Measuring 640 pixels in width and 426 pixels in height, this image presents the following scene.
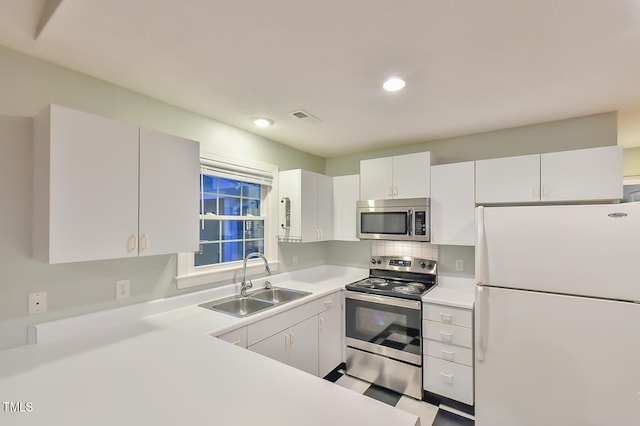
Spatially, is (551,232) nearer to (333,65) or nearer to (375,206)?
(375,206)

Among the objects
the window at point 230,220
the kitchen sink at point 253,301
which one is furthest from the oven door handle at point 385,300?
the window at point 230,220

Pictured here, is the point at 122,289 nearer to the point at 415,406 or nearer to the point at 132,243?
the point at 132,243

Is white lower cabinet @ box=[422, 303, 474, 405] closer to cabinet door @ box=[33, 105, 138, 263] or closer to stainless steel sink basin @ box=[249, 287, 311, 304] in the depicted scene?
stainless steel sink basin @ box=[249, 287, 311, 304]

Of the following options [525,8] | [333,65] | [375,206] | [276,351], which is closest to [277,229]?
[375,206]

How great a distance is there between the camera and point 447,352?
226cm

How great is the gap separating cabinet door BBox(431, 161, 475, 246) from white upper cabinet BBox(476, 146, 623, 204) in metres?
0.08

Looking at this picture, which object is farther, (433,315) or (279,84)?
(433,315)

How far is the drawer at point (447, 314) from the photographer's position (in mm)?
2217

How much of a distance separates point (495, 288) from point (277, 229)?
1.97 m

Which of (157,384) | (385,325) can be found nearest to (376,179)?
(385,325)

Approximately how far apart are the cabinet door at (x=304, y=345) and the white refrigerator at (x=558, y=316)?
123 cm

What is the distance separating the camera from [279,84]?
1.76 metres

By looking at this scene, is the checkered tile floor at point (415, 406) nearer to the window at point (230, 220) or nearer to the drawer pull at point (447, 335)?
the drawer pull at point (447, 335)

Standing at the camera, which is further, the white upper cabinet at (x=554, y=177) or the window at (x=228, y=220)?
the window at (x=228, y=220)
